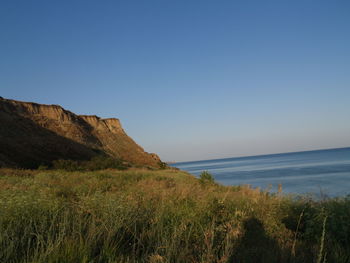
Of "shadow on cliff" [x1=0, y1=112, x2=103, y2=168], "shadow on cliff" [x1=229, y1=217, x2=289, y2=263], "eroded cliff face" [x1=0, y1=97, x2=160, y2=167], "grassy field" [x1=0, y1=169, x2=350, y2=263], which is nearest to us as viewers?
"grassy field" [x1=0, y1=169, x2=350, y2=263]

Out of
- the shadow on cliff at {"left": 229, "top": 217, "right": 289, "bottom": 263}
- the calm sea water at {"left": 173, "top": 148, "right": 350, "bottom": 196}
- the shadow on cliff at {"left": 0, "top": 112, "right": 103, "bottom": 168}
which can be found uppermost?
the shadow on cliff at {"left": 0, "top": 112, "right": 103, "bottom": 168}

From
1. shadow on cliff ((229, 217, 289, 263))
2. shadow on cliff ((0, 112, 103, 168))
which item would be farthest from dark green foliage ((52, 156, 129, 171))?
shadow on cliff ((229, 217, 289, 263))

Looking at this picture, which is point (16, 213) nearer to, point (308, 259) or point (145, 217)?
point (145, 217)

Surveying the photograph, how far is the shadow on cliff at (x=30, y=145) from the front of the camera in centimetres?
2766

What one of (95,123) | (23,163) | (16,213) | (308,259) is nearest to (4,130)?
(23,163)

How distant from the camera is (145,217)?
426 centimetres

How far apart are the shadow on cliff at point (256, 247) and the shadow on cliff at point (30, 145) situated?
26773 millimetres

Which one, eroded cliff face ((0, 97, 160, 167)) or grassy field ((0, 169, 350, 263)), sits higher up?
eroded cliff face ((0, 97, 160, 167))

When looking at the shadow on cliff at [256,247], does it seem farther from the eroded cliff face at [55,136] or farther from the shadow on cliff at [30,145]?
the shadow on cliff at [30,145]

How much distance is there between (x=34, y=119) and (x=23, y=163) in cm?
1638

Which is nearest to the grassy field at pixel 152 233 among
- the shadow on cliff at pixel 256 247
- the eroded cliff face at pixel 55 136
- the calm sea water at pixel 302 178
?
the shadow on cliff at pixel 256 247

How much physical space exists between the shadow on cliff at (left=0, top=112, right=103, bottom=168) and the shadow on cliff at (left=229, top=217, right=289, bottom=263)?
2677 centimetres

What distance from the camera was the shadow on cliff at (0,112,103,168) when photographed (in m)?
27.7

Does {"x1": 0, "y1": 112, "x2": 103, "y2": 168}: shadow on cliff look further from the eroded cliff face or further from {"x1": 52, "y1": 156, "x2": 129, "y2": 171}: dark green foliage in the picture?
{"x1": 52, "y1": 156, "x2": 129, "y2": 171}: dark green foliage
